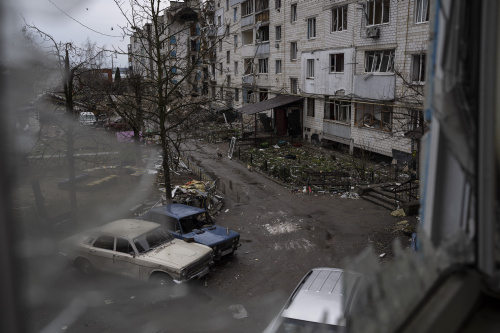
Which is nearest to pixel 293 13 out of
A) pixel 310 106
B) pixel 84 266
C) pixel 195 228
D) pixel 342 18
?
pixel 342 18

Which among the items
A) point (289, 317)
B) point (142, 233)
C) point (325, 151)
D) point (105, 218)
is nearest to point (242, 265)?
point (142, 233)

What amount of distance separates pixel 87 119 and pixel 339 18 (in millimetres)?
15799

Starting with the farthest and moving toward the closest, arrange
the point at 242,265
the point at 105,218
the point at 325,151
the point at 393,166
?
the point at 325,151, the point at 393,166, the point at 105,218, the point at 242,265

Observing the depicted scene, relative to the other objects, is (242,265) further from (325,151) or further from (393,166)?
(325,151)

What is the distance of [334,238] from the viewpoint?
1004 centimetres

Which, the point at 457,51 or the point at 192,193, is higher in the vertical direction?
the point at 457,51

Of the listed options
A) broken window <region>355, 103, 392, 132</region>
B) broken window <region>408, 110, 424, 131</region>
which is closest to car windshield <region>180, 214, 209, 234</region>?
broken window <region>408, 110, 424, 131</region>

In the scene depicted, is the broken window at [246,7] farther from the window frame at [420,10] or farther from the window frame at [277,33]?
the window frame at [420,10]

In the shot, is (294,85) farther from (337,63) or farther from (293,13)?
(337,63)

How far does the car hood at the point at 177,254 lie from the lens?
7.48 meters

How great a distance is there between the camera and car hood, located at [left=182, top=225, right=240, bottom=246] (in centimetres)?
885

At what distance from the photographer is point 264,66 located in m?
30.8

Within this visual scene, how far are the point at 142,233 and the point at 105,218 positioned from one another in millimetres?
1987

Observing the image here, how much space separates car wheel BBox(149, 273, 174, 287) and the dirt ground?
1.37 ft
